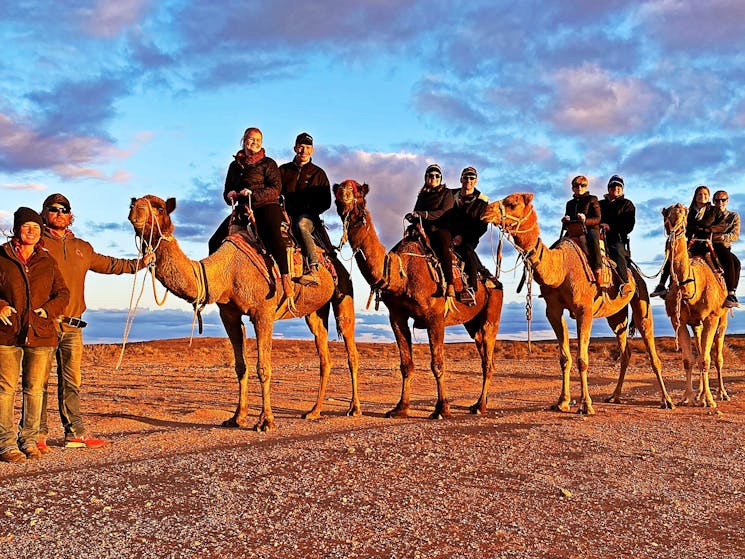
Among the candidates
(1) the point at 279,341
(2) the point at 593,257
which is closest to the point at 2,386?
(2) the point at 593,257

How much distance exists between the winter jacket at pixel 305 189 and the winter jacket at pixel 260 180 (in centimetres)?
74

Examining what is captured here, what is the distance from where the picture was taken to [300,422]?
12172 mm

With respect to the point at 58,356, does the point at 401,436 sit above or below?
below

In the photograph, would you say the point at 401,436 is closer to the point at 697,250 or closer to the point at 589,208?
the point at 589,208

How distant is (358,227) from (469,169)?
271 centimetres

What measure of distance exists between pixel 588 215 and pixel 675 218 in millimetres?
2114

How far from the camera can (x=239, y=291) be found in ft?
37.6

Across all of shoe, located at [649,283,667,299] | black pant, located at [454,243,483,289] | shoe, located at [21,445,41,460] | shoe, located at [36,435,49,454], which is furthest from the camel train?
shoe, located at [21,445,41,460]

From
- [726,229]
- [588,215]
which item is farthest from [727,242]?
[588,215]

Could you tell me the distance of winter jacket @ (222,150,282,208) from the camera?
1162cm

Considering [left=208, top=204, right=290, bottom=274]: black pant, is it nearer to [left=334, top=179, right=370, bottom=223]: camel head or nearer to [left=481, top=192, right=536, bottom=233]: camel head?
[left=334, top=179, right=370, bottom=223]: camel head

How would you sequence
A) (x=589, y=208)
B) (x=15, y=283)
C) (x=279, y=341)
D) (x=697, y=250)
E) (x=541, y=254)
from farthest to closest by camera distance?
(x=279, y=341) < (x=697, y=250) < (x=589, y=208) < (x=541, y=254) < (x=15, y=283)

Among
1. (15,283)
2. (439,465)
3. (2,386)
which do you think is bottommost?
(439,465)

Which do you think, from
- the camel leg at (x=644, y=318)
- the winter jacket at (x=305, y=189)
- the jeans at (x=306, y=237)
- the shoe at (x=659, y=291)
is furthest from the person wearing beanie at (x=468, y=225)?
the shoe at (x=659, y=291)
